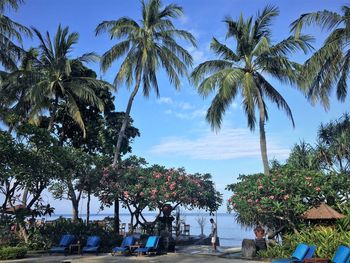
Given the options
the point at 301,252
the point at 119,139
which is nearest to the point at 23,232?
the point at 119,139

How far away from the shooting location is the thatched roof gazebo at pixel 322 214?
17.2m

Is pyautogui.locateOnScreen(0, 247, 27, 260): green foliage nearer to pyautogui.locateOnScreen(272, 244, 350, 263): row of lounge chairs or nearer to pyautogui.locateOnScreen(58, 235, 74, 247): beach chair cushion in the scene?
pyautogui.locateOnScreen(58, 235, 74, 247): beach chair cushion

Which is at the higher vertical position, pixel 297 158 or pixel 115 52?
pixel 115 52

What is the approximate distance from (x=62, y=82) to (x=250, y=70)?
11.5 m

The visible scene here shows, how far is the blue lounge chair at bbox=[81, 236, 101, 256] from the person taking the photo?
67.4 ft

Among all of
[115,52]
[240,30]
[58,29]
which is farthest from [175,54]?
[58,29]

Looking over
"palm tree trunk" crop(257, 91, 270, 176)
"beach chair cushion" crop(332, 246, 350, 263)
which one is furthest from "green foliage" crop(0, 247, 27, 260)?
"beach chair cushion" crop(332, 246, 350, 263)

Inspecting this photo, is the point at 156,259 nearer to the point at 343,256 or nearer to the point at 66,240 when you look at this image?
the point at 66,240

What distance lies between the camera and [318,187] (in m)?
17.7

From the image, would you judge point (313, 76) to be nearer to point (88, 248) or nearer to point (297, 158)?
point (297, 158)

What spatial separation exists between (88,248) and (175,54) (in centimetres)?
1284

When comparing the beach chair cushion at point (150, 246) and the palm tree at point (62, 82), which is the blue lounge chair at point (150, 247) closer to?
the beach chair cushion at point (150, 246)

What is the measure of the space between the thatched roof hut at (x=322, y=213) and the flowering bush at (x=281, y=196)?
26 cm

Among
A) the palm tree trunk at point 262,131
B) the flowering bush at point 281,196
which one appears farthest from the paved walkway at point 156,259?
the palm tree trunk at point 262,131
